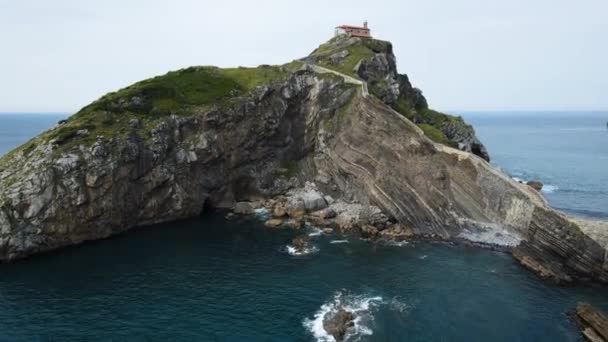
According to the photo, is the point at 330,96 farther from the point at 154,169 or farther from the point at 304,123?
the point at 154,169

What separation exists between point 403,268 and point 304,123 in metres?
43.1

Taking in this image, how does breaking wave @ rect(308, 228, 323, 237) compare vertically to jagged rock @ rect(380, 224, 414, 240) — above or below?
below

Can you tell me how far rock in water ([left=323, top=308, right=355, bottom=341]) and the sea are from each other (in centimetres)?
66

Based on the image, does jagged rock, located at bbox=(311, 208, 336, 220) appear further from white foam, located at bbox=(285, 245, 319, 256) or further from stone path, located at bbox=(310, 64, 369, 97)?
stone path, located at bbox=(310, 64, 369, 97)

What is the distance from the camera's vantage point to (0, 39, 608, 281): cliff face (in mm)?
63219

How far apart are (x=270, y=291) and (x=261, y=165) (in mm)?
41800

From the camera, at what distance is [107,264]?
59562mm

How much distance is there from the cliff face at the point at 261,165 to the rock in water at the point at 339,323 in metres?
28.3

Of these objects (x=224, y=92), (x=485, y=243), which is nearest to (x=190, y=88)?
(x=224, y=92)

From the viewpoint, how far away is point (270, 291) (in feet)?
168

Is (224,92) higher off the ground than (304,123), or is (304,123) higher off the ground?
(224,92)

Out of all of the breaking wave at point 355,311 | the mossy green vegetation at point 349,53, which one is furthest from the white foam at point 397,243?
the mossy green vegetation at point 349,53

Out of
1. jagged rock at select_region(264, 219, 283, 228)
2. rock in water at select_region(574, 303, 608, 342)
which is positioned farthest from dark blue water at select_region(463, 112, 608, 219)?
jagged rock at select_region(264, 219, 283, 228)

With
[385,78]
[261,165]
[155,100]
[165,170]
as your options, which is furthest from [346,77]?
[165,170]
